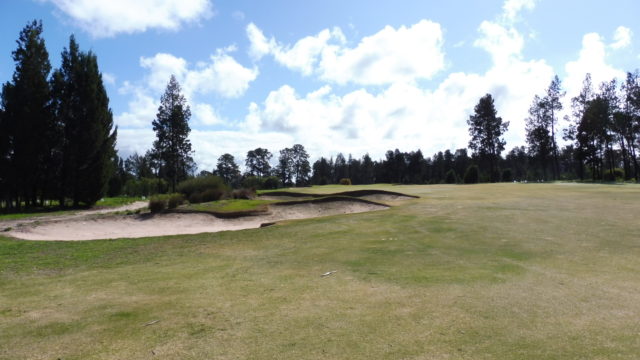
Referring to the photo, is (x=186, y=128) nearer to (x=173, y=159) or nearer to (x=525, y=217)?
(x=173, y=159)

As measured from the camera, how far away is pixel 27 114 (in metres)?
31.8

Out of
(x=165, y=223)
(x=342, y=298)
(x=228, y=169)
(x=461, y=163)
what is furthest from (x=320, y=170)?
(x=342, y=298)

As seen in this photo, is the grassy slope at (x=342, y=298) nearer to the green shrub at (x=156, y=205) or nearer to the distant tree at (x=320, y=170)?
the green shrub at (x=156, y=205)

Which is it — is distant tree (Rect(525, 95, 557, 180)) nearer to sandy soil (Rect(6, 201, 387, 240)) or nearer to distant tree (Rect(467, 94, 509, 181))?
distant tree (Rect(467, 94, 509, 181))

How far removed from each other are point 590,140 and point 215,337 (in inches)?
2734

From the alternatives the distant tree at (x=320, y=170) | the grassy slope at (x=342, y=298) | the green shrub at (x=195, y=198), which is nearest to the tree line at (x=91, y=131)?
the green shrub at (x=195, y=198)

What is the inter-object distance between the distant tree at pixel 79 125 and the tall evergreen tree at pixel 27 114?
1451mm

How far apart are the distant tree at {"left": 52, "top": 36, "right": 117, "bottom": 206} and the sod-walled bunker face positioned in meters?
17.5

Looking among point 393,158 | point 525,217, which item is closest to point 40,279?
point 525,217

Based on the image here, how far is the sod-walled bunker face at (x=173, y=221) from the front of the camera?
16.8 meters

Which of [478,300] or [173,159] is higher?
[173,159]

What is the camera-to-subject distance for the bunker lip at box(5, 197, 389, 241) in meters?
16.7

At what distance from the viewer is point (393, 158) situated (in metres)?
115

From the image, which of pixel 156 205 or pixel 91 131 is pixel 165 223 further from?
pixel 91 131
